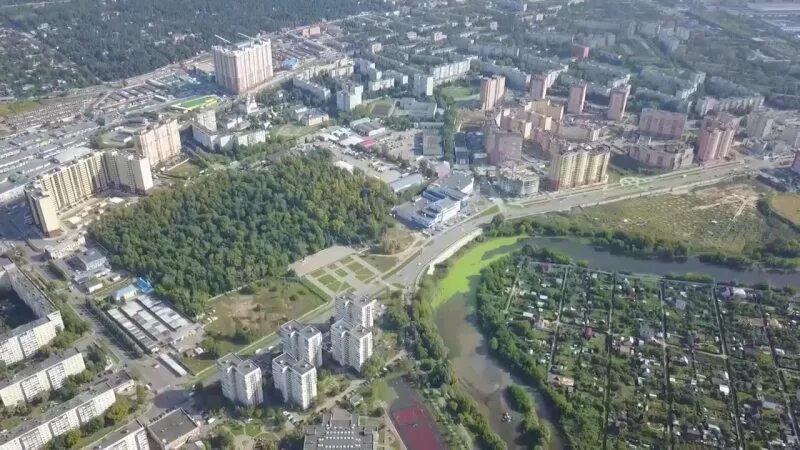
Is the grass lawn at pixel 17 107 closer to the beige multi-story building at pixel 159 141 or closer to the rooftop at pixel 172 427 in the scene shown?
the beige multi-story building at pixel 159 141

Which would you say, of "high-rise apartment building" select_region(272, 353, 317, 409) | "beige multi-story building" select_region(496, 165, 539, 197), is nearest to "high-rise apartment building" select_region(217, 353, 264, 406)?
"high-rise apartment building" select_region(272, 353, 317, 409)

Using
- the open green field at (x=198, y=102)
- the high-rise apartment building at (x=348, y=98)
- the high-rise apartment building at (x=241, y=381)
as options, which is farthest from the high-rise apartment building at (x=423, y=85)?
the high-rise apartment building at (x=241, y=381)

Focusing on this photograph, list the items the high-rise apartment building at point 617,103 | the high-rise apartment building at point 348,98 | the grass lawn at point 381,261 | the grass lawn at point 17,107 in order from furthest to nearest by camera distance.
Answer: the high-rise apartment building at point 348,98 < the high-rise apartment building at point 617,103 < the grass lawn at point 17,107 < the grass lawn at point 381,261

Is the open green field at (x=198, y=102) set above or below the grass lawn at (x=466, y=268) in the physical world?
above

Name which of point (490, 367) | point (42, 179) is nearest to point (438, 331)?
point (490, 367)

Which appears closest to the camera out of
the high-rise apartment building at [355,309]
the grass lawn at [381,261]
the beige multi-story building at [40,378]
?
the beige multi-story building at [40,378]

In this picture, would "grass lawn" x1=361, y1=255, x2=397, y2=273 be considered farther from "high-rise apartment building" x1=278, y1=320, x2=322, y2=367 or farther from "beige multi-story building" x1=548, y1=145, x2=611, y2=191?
"beige multi-story building" x1=548, y1=145, x2=611, y2=191
